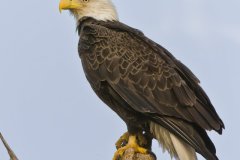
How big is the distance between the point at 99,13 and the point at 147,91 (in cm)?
201

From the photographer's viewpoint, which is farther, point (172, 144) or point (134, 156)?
point (172, 144)

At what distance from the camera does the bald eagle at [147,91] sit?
6.79 meters

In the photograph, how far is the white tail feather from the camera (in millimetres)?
6727

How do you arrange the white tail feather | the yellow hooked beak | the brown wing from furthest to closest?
the yellow hooked beak → the brown wing → the white tail feather

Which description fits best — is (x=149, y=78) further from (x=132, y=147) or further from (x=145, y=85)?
(x=132, y=147)

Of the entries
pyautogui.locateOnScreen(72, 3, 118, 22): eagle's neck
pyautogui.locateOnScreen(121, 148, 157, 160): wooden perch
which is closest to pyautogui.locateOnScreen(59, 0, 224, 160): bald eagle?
pyautogui.locateOnScreen(121, 148, 157, 160): wooden perch

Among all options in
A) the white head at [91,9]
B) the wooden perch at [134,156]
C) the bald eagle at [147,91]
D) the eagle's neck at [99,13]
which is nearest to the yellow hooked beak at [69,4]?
the white head at [91,9]

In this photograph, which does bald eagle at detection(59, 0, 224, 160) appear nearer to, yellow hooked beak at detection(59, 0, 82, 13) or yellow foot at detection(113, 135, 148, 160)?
yellow foot at detection(113, 135, 148, 160)

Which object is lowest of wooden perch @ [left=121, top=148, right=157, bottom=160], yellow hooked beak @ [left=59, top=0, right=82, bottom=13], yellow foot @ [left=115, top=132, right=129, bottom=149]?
yellow foot @ [left=115, top=132, right=129, bottom=149]

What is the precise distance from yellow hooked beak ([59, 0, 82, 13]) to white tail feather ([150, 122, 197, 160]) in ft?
8.70

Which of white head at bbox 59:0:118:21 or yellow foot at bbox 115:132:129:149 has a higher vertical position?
white head at bbox 59:0:118:21

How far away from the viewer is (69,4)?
859cm

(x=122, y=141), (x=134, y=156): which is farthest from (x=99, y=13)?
(x=134, y=156)

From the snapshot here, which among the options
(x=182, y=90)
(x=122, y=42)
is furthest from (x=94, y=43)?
(x=182, y=90)
